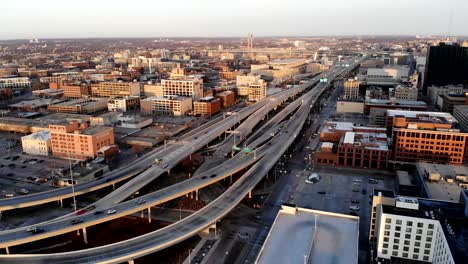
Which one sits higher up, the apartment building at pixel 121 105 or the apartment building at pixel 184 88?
the apartment building at pixel 184 88

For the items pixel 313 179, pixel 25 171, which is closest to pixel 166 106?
pixel 25 171

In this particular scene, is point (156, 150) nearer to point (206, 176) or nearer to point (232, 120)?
point (206, 176)

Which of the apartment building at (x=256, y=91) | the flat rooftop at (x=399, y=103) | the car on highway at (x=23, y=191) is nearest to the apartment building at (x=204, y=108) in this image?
the apartment building at (x=256, y=91)

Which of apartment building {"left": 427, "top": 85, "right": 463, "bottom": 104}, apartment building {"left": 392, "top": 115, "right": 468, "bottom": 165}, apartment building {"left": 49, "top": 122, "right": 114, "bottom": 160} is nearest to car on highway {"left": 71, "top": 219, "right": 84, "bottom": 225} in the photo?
apartment building {"left": 49, "top": 122, "right": 114, "bottom": 160}

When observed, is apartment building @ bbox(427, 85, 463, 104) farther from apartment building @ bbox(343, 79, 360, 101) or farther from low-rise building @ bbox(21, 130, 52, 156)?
low-rise building @ bbox(21, 130, 52, 156)

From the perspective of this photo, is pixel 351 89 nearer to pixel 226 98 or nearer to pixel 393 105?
pixel 393 105

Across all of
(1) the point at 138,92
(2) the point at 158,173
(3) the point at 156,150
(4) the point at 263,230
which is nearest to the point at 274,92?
(1) the point at 138,92

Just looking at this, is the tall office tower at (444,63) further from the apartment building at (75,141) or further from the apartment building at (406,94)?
the apartment building at (75,141)

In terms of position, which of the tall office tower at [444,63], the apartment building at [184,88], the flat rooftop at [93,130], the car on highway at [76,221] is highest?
the tall office tower at [444,63]
